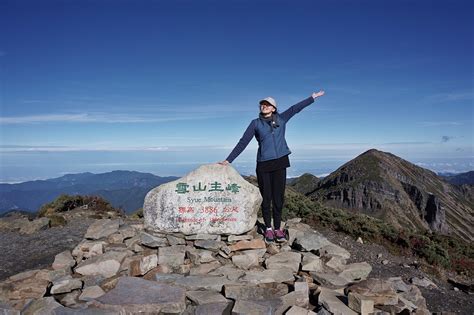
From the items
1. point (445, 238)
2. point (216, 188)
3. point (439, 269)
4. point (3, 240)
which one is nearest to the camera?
point (216, 188)

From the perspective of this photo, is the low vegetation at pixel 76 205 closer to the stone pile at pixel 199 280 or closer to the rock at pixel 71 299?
the stone pile at pixel 199 280

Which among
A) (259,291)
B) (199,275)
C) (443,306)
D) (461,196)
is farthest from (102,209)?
(461,196)

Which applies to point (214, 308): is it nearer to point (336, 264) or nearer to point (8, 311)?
point (336, 264)

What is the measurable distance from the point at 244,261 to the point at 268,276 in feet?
3.17

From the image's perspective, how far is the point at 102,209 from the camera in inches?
807

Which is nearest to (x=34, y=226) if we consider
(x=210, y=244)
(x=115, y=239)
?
(x=115, y=239)

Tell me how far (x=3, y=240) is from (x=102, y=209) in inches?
250

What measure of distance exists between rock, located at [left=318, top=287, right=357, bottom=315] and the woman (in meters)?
2.65

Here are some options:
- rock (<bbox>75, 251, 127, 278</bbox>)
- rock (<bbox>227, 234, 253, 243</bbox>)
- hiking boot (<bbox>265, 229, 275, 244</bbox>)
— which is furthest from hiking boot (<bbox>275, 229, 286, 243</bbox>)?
rock (<bbox>75, 251, 127, 278</bbox>)

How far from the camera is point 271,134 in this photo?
9.27 m

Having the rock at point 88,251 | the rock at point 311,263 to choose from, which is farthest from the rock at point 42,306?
the rock at point 311,263

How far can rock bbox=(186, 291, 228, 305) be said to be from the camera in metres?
7.49

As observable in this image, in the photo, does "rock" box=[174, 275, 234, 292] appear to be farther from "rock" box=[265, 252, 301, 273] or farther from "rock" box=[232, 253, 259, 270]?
"rock" box=[265, 252, 301, 273]

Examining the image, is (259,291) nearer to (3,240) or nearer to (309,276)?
(309,276)
